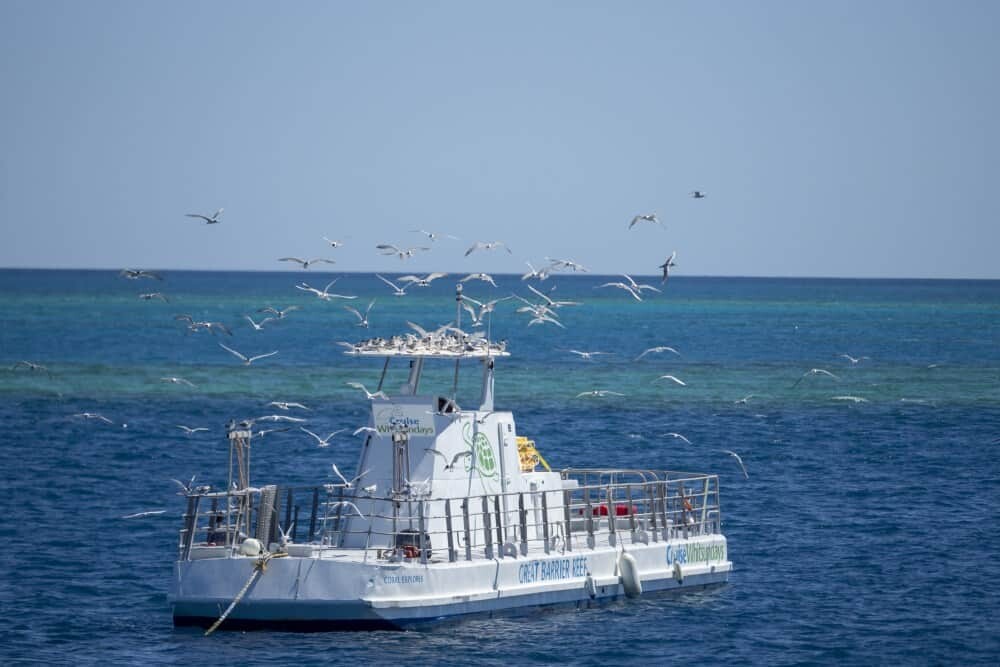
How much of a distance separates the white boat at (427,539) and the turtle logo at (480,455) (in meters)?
0.04

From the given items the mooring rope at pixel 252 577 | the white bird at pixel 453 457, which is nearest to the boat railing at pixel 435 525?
the mooring rope at pixel 252 577

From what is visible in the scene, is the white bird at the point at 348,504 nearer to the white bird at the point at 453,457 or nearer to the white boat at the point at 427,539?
the white boat at the point at 427,539

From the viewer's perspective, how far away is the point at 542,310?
1593 inches

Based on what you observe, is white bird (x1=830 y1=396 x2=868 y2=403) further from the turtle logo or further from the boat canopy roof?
the boat canopy roof

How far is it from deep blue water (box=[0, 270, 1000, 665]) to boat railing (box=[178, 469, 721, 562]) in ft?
4.77

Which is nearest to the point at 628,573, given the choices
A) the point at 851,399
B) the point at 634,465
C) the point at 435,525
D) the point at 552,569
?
the point at 552,569

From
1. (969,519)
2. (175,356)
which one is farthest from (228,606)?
(175,356)

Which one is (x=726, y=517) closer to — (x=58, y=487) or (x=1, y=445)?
(x=58, y=487)

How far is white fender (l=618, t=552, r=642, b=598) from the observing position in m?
35.9

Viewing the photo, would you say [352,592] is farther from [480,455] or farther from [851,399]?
[851,399]

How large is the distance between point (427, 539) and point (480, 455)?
2774 millimetres

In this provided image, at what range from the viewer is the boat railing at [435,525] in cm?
3241

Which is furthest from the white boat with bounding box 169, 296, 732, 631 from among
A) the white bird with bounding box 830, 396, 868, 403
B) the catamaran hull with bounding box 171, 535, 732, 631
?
the white bird with bounding box 830, 396, 868, 403

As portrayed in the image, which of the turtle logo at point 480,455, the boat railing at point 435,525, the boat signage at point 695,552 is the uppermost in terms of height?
the turtle logo at point 480,455
